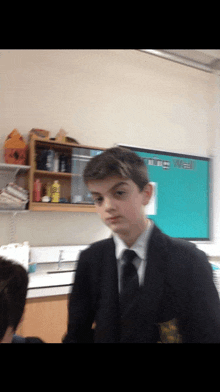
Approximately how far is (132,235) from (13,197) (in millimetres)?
1301

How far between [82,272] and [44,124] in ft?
5.27

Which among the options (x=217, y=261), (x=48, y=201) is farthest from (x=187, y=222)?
(x=48, y=201)

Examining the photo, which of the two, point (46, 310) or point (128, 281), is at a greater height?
point (128, 281)

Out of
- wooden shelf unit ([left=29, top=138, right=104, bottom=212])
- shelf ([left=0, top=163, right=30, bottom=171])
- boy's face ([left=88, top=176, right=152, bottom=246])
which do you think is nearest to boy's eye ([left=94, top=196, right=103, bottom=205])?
boy's face ([left=88, top=176, right=152, bottom=246])

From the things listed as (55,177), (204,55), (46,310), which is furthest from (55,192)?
(204,55)

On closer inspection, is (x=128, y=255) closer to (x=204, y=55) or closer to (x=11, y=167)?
(x=204, y=55)

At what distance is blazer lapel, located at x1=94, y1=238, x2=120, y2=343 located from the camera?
13.6 inches

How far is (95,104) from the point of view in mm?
1862

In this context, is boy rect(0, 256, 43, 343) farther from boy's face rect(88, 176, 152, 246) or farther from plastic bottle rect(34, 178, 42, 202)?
plastic bottle rect(34, 178, 42, 202)

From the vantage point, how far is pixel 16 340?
37 centimetres

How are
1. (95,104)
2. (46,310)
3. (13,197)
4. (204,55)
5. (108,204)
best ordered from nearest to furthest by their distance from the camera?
(108,204), (204,55), (46,310), (13,197), (95,104)

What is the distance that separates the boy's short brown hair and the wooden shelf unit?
3.72 ft

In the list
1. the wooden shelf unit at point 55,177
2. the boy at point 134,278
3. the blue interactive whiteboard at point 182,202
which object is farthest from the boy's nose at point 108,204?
the wooden shelf unit at point 55,177
